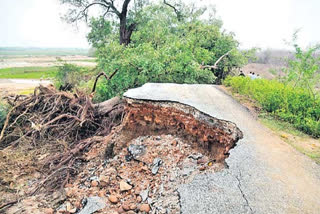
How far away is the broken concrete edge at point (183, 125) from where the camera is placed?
3537 millimetres

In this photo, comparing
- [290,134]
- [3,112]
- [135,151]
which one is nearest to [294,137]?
[290,134]

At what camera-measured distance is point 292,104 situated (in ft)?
14.8

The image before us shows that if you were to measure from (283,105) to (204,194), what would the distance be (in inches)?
126

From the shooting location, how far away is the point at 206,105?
14.4ft

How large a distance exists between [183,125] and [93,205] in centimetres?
210

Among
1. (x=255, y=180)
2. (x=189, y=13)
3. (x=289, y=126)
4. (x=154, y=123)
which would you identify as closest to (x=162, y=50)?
(x=154, y=123)

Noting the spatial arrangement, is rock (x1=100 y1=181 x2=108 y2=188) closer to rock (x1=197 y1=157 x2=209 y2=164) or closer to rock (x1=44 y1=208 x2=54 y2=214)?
rock (x1=44 y1=208 x2=54 y2=214)

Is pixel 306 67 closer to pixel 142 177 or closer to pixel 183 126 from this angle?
pixel 183 126

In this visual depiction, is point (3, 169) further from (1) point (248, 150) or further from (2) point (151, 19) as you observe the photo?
(2) point (151, 19)

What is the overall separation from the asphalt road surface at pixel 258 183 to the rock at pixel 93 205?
4.86 feet

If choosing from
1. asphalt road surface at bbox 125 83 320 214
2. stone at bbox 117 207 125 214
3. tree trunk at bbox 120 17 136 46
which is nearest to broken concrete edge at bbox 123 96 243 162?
asphalt road surface at bbox 125 83 320 214

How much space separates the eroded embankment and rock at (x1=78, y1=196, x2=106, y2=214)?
1.46 meters

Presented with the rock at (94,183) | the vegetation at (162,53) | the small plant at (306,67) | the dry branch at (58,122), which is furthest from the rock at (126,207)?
the vegetation at (162,53)

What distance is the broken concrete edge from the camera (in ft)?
11.6
